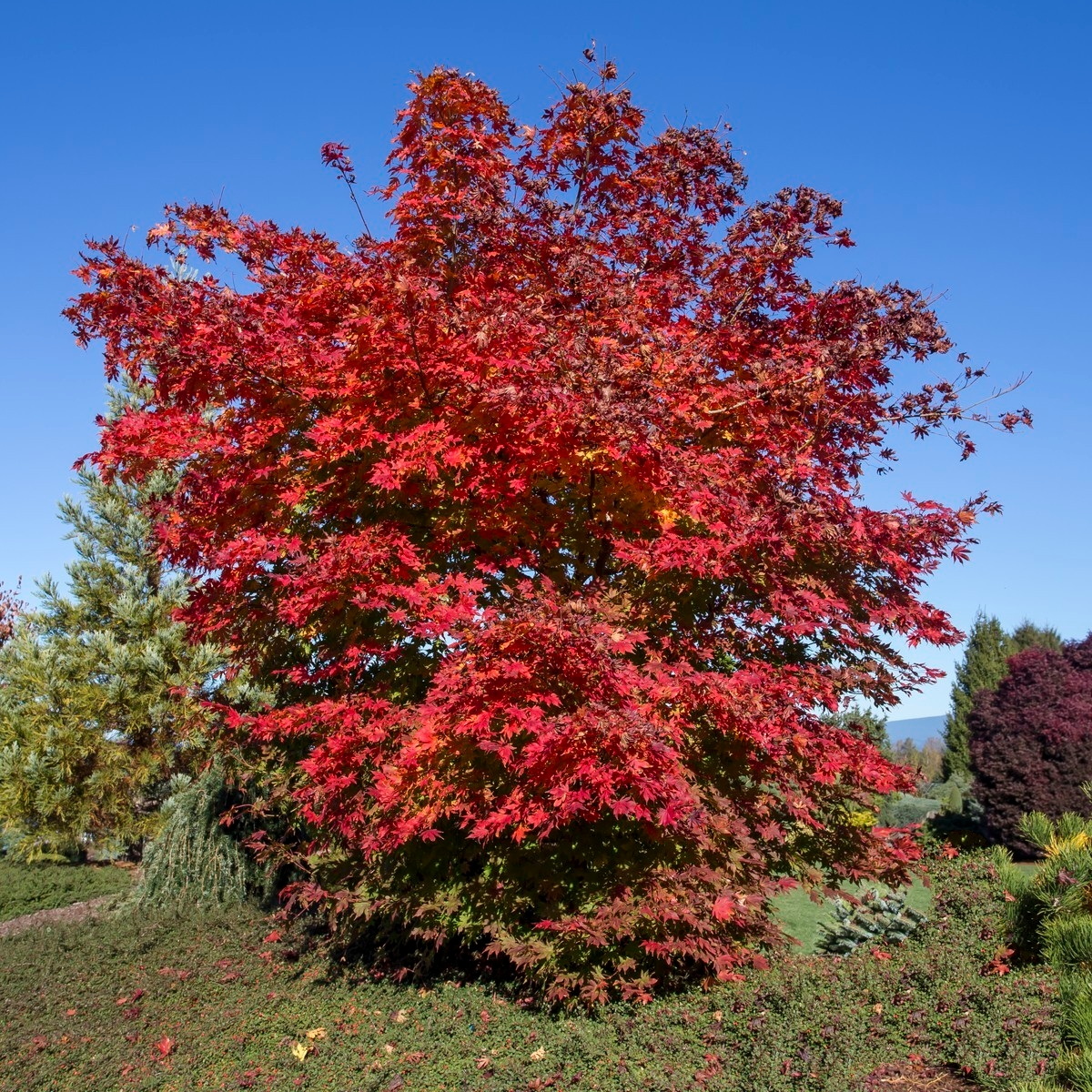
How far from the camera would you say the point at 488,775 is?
5.32 m

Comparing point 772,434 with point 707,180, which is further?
point 707,180

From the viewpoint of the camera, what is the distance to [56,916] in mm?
11000

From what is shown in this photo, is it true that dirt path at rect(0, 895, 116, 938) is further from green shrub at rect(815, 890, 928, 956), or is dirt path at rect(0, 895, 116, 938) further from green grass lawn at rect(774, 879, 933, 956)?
green shrub at rect(815, 890, 928, 956)

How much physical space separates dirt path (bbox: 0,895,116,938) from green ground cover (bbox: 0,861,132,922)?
0.16m

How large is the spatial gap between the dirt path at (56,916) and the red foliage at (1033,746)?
44.0 ft

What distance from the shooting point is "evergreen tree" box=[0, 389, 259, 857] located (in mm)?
12586

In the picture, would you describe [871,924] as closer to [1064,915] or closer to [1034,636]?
[1064,915]

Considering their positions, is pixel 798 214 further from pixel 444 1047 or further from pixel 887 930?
pixel 444 1047

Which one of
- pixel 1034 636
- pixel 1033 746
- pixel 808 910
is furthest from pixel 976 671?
pixel 808 910

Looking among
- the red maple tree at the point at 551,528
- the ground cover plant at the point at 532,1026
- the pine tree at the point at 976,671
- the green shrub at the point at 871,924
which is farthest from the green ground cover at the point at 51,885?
the pine tree at the point at 976,671

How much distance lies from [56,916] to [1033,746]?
48.7 ft

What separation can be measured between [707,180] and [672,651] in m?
4.26

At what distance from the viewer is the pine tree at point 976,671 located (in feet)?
86.7

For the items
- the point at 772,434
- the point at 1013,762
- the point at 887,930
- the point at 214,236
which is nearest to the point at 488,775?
the point at 772,434
